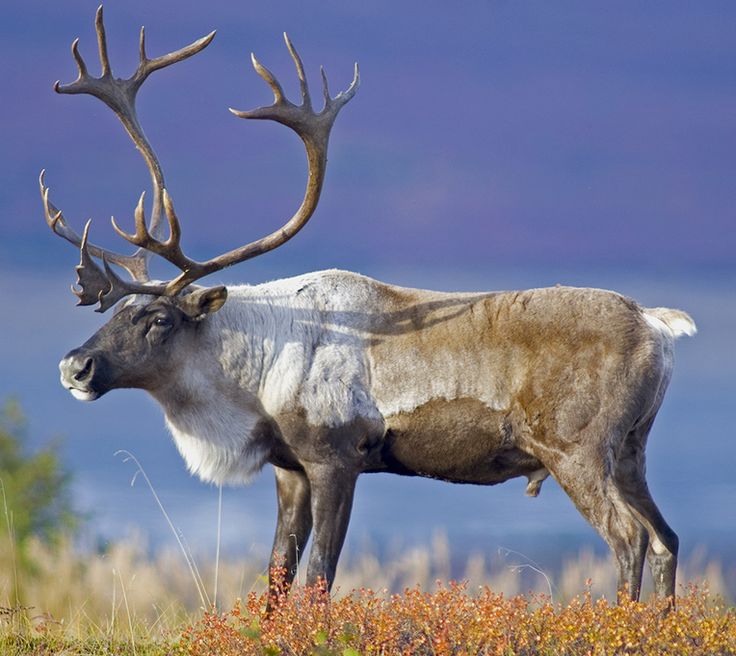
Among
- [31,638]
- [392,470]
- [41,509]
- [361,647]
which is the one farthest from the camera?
[41,509]

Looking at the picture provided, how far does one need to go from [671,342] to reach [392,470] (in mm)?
2048

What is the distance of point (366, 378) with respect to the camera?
780 centimetres

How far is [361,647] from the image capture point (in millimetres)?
5730

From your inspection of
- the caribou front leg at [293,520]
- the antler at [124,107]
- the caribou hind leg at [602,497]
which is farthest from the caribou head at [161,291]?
the caribou hind leg at [602,497]

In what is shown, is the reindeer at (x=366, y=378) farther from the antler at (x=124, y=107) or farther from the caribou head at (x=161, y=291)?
the antler at (x=124, y=107)

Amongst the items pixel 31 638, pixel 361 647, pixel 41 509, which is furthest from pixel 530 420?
pixel 41 509

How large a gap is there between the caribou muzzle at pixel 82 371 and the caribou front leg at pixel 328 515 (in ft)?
5.10

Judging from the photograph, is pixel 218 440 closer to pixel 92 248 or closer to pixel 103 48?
pixel 92 248

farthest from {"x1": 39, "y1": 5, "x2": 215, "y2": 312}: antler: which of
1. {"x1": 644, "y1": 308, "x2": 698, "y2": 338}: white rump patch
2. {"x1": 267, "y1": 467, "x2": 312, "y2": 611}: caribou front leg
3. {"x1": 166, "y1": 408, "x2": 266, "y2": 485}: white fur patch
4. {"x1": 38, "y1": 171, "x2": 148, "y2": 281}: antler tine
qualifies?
{"x1": 644, "y1": 308, "x2": 698, "y2": 338}: white rump patch

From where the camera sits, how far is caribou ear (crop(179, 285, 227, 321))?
26.0ft

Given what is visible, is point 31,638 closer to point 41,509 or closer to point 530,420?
point 530,420

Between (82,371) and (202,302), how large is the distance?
90 cm

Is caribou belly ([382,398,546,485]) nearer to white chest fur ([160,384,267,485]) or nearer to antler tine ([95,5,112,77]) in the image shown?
white chest fur ([160,384,267,485])

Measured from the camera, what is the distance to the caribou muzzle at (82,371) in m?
7.77
